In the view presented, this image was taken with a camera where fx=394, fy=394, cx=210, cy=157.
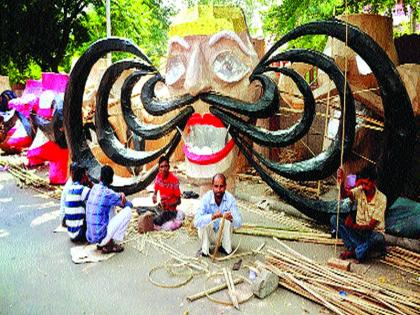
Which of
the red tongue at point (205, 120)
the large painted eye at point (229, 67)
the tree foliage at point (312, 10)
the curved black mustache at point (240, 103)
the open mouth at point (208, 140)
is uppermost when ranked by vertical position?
the tree foliage at point (312, 10)

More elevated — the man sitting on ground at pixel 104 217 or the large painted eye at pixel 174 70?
the large painted eye at pixel 174 70

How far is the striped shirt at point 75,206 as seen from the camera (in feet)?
16.9

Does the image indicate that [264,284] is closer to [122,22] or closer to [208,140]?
[208,140]

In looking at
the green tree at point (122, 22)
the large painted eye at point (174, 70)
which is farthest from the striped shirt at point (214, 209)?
the green tree at point (122, 22)

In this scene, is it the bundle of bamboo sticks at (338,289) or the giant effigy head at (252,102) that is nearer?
the bundle of bamboo sticks at (338,289)

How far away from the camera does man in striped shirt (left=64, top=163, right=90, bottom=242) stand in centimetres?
516

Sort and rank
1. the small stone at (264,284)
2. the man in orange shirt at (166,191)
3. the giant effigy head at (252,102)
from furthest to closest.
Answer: the man in orange shirt at (166,191), the giant effigy head at (252,102), the small stone at (264,284)

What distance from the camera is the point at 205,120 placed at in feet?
17.6

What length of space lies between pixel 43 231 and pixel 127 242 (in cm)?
140

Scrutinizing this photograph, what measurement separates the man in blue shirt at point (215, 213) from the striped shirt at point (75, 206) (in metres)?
1.57

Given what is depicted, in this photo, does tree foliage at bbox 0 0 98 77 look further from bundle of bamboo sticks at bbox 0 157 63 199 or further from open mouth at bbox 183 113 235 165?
open mouth at bbox 183 113 235 165

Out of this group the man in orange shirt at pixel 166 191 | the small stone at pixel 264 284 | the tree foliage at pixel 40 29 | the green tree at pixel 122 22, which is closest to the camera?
the small stone at pixel 264 284

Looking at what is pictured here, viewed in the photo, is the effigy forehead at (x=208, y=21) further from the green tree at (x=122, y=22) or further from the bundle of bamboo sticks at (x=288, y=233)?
the green tree at (x=122, y=22)

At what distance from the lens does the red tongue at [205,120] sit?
5312 millimetres
